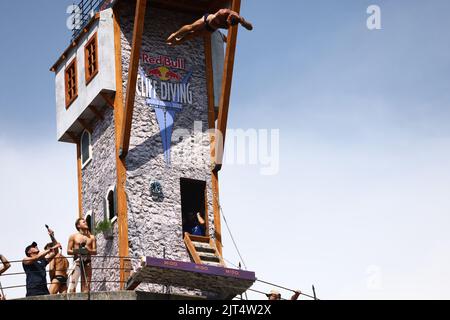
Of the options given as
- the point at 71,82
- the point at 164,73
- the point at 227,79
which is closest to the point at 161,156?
the point at 164,73

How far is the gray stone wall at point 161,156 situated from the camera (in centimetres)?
4091

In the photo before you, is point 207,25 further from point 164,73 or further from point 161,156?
point 161,156

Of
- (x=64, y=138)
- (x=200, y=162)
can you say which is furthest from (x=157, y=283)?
(x=64, y=138)

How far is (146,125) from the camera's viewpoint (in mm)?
42094

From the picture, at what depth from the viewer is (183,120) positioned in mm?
42750

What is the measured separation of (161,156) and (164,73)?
251cm

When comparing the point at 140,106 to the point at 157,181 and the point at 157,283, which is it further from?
the point at 157,283

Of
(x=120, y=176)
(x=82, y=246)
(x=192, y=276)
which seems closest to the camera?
(x=192, y=276)

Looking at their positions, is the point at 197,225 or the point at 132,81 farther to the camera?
the point at 197,225

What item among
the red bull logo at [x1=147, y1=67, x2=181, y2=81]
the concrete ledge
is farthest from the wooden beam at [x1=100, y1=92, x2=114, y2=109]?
the concrete ledge

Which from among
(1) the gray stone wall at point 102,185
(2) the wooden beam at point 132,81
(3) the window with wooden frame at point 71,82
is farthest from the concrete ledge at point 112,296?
(3) the window with wooden frame at point 71,82
